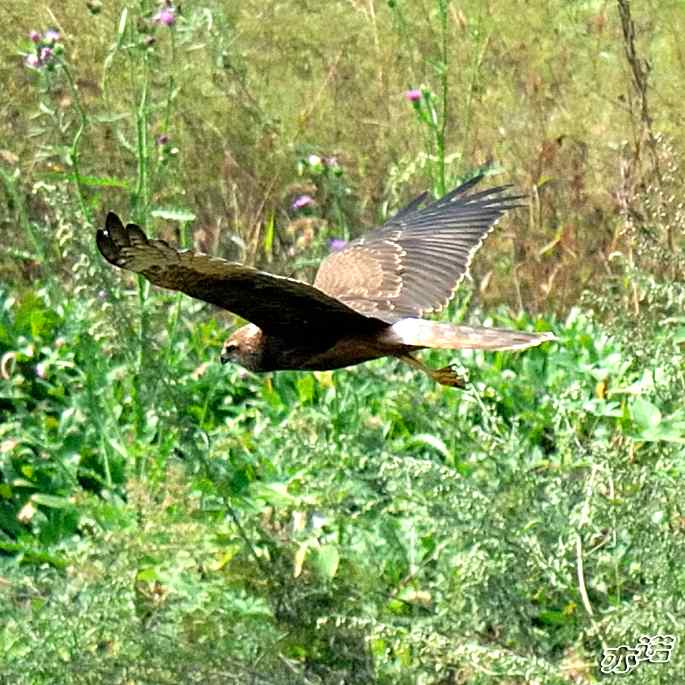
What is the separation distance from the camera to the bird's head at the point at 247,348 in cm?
534

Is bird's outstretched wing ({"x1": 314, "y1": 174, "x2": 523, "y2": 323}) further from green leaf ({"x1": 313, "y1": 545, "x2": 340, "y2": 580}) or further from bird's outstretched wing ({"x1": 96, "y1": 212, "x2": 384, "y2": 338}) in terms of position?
green leaf ({"x1": 313, "y1": 545, "x2": 340, "y2": 580})

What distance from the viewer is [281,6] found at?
8398 mm

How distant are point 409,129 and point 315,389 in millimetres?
1822

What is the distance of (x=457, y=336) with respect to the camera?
Result: 490cm

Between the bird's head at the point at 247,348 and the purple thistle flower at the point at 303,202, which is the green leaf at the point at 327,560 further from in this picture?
the purple thistle flower at the point at 303,202

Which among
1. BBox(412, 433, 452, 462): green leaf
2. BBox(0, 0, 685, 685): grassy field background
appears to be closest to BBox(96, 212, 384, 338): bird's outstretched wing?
BBox(0, 0, 685, 685): grassy field background

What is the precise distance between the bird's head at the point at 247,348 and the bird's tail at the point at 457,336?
40 centimetres

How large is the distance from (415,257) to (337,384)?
85cm

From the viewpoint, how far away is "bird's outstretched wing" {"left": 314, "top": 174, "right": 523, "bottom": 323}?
219 inches

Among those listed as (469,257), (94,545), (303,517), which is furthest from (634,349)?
(94,545)

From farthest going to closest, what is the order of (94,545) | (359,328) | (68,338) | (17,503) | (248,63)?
(248,63) → (68,338) → (17,503) → (94,545) → (359,328)

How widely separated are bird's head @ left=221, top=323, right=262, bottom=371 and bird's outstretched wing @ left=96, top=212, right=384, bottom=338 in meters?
0.09

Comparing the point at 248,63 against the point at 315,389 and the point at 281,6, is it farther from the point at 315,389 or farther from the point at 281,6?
the point at 315,389

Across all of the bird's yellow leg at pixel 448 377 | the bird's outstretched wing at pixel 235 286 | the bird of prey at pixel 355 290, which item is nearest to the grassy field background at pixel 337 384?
the bird's yellow leg at pixel 448 377
